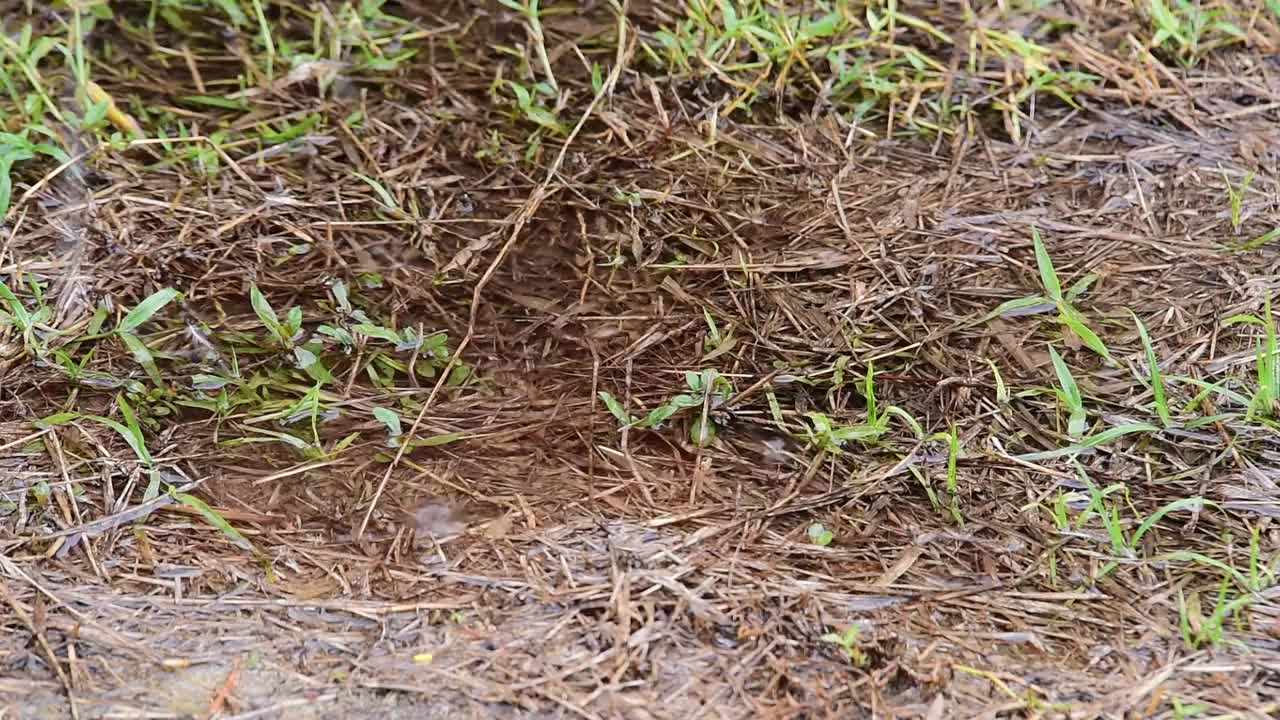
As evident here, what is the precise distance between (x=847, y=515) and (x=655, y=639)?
0.38 m

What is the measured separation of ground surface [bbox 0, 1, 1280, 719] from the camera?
56.7 inches

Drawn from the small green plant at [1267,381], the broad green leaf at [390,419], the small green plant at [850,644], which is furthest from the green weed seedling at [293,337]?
the small green plant at [1267,381]

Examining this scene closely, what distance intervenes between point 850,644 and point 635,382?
61 cm

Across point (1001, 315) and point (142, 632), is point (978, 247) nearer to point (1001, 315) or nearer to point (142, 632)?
point (1001, 315)

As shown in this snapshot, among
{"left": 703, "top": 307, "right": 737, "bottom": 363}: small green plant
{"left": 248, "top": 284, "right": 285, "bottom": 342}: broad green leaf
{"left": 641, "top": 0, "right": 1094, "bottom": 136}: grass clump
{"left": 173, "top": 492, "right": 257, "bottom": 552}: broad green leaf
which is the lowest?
{"left": 173, "top": 492, "right": 257, "bottom": 552}: broad green leaf

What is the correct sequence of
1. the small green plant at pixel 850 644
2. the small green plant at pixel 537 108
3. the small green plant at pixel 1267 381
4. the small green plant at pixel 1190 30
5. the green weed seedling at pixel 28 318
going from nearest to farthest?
the small green plant at pixel 850 644 < the small green plant at pixel 1267 381 < the green weed seedling at pixel 28 318 < the small green plant at pixel 537 108 < the small green plant at pixel 1190 30

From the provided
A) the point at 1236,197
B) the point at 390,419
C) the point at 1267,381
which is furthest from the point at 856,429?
the point at 1236,197

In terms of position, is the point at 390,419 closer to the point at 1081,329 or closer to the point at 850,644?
the point at 850,644

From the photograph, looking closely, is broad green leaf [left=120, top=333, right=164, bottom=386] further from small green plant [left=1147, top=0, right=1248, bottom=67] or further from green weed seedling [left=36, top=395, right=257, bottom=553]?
small green plant [left=1147, top=0, right=1248, bottom=67]

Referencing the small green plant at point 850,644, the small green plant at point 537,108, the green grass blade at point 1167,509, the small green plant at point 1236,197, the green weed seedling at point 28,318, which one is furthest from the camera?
the small green plant at point 537,108

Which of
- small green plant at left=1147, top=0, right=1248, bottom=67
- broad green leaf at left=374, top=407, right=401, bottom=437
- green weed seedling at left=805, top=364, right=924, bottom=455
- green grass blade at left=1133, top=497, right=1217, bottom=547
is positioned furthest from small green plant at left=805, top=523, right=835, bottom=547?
small green plant at left=1147, top=0, right=1248, bottom=67

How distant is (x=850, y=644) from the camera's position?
55.9 inches

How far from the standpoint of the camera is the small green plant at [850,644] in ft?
4.65

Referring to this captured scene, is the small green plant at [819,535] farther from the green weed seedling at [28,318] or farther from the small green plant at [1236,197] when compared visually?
the green weed seedling at [28,318]
